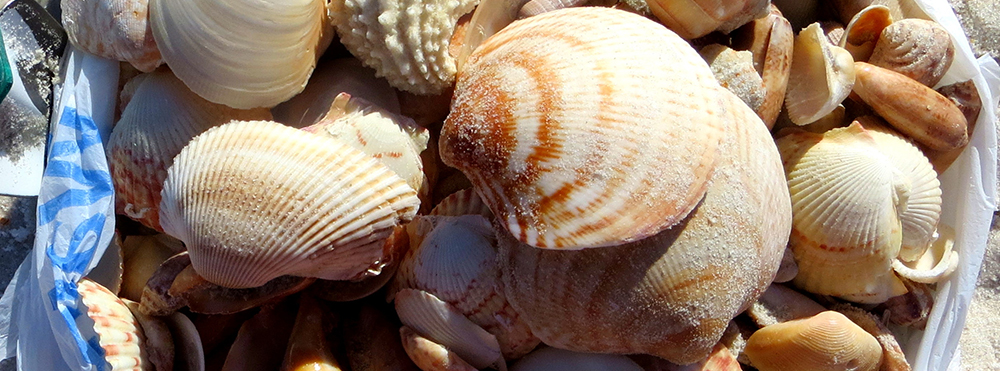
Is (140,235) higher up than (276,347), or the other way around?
(140,235)

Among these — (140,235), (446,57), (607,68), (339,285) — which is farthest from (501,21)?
(140,235)

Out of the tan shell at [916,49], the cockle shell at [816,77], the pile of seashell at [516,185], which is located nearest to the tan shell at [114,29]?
the pile of seashell at [516,185]

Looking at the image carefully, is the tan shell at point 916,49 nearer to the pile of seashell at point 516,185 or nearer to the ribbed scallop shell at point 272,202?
the pile of seashell at point 516,185

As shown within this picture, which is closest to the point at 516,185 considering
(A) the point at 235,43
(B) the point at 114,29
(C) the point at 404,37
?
A: (C) the point at 404,37

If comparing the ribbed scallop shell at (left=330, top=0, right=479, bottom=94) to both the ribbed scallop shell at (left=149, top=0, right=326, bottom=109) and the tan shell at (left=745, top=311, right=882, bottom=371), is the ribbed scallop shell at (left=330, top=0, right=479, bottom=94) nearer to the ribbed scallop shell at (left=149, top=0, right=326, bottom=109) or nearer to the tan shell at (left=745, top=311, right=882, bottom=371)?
the ribbed scallop shell at (left=149, top=0, right=326, bottom=109)

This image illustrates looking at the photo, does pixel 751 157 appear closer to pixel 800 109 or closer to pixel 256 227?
pixel 800 109

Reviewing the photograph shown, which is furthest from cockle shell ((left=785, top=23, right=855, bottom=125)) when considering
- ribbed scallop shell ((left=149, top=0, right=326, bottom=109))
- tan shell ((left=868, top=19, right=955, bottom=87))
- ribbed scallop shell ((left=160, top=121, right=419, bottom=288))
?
ribbed scallop shell ((left=149, top=0, right=326, bottom=109))

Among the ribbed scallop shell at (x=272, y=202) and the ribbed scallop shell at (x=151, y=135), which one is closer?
the ribbed scallop shell at (x=272, y=202)
